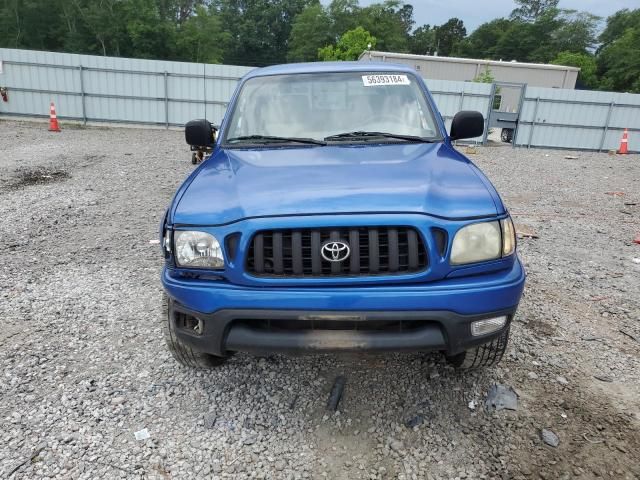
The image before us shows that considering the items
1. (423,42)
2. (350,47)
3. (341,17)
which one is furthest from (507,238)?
(423,42)

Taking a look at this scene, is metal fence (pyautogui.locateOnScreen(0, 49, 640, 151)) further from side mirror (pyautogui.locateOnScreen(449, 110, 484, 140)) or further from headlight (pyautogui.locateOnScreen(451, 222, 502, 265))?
headlight (pyautogui.locateOnScreen(451, 222, 502, 265))

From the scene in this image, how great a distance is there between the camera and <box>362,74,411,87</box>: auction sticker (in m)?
3.40

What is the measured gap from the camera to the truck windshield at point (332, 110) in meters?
3.08

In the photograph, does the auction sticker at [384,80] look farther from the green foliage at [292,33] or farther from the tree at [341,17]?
the tree at [341,17]

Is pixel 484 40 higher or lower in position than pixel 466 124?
higher

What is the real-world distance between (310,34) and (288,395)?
6828 centimetres

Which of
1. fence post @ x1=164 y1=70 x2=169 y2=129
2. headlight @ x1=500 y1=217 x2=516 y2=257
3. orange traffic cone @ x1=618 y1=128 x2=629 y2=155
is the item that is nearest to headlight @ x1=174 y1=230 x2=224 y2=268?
headlight @ x1=500 y1=217 x2=516 y2=257

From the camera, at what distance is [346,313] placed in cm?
196

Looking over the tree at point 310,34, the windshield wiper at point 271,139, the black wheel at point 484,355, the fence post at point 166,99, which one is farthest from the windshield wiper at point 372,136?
the tree at point 310,34

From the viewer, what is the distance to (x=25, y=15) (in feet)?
138

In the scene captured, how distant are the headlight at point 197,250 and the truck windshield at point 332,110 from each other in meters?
1.12

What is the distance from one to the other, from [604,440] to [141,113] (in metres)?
17.7

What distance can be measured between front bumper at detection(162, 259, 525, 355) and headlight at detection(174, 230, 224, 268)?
9cm

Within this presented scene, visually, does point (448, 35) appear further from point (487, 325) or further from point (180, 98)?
point (487, 325)
